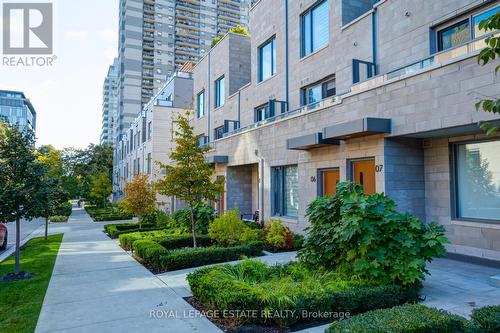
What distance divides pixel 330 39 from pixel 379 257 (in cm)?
1069

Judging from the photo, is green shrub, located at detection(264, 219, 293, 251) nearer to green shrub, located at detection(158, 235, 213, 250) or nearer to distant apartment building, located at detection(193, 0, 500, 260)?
distant apartment building, located at detection(193, 0, 500, 260)

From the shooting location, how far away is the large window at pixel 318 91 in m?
14.6

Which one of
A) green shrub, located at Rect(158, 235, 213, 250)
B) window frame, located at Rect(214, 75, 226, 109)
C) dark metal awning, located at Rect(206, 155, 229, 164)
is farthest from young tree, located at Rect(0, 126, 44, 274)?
window frame, located at Rect(214, 75, 226, 109)

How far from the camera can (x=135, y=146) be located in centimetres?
4153

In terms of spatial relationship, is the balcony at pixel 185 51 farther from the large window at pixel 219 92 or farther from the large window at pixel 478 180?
the large window at pixel 478 180

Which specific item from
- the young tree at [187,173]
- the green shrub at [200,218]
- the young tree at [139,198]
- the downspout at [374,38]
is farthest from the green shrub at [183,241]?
the downspout at [374,38]

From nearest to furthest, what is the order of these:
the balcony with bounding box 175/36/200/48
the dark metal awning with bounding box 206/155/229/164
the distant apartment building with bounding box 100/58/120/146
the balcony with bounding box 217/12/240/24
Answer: the dark metal awning with bounding box 206/155/229/164, the balcony with bounding box 175/36/200/48, the balcony with bounding box 217/12/240/24, the distant apartment building with bounding box 100/58/120/146

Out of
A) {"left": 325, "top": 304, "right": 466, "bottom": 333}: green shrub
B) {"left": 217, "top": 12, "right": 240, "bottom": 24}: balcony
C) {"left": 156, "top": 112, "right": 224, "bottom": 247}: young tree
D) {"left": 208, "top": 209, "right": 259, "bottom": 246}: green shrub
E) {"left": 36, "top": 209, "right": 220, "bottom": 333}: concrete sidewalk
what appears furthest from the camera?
{"left": 217, "top": 12, "right": 240, "bottom": 24}: balcony

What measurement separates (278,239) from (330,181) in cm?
277

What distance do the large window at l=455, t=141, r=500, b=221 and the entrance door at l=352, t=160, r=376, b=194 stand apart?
2189 millimetres

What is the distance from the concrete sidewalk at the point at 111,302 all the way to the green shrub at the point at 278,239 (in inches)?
168

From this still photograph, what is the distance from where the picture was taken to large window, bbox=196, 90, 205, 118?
27.2m

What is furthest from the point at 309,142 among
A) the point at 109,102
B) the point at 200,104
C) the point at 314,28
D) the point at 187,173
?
the point at 109,102

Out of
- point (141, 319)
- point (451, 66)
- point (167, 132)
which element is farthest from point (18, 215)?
point (167, 132)
